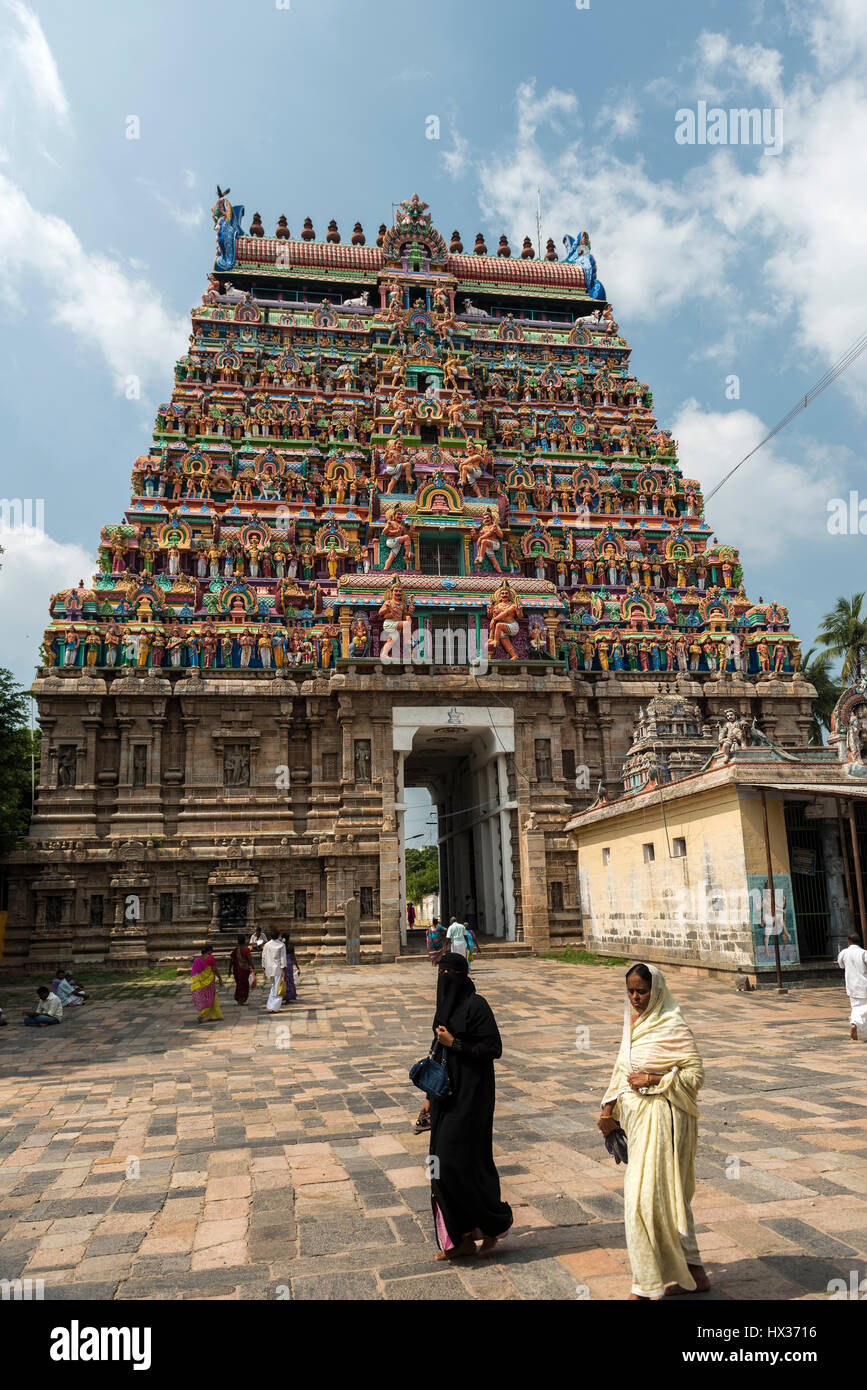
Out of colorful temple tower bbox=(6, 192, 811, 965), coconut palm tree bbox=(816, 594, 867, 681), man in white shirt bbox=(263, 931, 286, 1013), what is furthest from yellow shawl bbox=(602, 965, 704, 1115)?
coconut palm tree bbox=(816, 594, 867, 681)

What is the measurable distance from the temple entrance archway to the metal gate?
11.1 metres

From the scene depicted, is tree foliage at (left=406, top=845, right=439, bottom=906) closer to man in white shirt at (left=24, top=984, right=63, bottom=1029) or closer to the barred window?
the barred window

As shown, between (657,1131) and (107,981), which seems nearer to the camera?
(657,1131)

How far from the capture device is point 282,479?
34938mm

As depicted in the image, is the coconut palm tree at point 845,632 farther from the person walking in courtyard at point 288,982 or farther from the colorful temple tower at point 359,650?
the person walking in courtyard at point 288,982

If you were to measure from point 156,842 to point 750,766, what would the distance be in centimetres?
1801

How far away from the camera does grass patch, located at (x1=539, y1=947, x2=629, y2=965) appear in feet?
81.7

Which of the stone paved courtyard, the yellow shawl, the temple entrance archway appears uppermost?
the temple entrance archway

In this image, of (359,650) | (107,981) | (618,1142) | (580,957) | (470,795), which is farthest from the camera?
(470,795)

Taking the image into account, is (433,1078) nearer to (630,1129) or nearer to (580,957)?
(630,1129)

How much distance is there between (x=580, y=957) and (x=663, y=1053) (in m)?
22.3

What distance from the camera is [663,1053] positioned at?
5.00 m

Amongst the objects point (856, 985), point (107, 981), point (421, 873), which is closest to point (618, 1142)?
point (856, 985)

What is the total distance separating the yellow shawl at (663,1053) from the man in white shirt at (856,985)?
28.7ft
